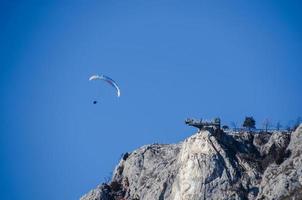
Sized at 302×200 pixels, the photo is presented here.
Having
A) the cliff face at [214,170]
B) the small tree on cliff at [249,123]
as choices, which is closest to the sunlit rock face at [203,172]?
the cliff face at [214,170]

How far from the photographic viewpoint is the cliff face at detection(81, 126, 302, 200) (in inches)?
6944

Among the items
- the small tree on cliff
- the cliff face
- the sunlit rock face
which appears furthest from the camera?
the small tree on cliff

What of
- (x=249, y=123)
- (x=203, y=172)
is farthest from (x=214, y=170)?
(x=249, y=123)

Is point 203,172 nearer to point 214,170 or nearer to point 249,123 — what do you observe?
point 214,170

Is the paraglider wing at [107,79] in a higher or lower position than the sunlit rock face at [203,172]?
higher

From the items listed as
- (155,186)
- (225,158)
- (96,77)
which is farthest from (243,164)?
(96,77)

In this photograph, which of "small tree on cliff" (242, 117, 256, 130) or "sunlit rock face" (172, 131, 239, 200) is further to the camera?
"small tree on cliff" (242, 117, 256, 130)

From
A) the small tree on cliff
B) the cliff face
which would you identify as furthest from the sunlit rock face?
the small tree on cliff

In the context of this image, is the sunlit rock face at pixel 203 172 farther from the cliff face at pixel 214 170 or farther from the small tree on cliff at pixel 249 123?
the small tree on cliff at pixel 249 123

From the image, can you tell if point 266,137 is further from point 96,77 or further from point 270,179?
point 96,77

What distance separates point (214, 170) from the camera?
7037 inches

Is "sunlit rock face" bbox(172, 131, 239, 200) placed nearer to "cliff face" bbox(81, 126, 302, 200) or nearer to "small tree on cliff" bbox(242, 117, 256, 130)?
"cliff face" bbox(81, 126, 302, 200)

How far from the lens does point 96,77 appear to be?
624ft

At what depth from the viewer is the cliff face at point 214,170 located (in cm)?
17638
